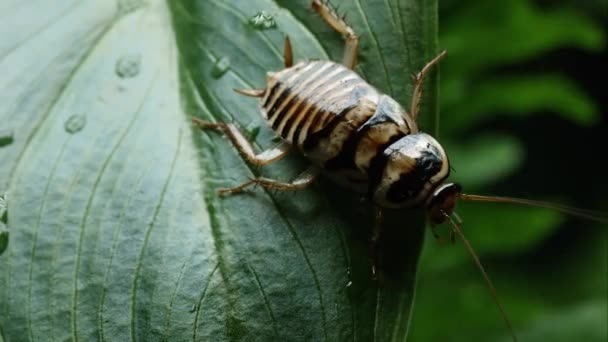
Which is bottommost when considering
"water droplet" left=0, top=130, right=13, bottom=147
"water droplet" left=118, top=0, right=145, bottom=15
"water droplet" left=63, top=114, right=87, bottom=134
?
"water droplet" left=63, top=114, right=87, bottom=134

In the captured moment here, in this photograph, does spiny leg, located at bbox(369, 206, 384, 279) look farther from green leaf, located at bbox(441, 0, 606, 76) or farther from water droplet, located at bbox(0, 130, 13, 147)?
green leaf, located at bbox(441, 0, 606, 76)

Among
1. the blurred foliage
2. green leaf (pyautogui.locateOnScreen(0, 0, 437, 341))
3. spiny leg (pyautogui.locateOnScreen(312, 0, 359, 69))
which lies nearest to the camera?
green leaf (pyautogui.locateOnScreen(0, 0, 437, 341))

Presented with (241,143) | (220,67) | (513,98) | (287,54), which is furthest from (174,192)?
(513,98)

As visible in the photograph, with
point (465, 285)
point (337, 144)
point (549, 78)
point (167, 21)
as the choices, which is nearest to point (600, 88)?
point (549, 78)

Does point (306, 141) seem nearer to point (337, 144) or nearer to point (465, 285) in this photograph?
point (337, 144)

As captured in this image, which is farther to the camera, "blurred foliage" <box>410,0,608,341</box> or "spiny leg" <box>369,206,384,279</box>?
"blurred foliage" <box>410,0,608,341</box>

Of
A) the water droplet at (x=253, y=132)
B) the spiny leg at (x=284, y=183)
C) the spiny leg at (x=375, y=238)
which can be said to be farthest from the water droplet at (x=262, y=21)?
the spiny leg at (x=375, y=238)

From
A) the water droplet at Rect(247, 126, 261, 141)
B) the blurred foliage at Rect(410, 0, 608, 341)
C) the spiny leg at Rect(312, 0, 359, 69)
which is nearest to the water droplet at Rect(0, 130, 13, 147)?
the water droplet at Rect(247, 126, 261, 141)
